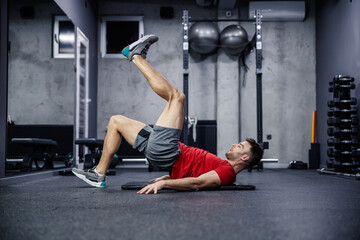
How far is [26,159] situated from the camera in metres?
3.97

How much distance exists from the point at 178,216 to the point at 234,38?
14.7 feet

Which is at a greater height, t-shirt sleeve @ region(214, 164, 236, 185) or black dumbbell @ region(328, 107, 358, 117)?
black dumbbell @ region(328, 107, 358, 117)

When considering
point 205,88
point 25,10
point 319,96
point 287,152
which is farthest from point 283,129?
point 25,10

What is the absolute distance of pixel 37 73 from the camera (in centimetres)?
433

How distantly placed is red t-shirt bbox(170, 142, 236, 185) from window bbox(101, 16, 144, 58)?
4.23 m

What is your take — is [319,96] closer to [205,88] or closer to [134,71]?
[205,88]

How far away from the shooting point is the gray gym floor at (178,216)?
125 cm

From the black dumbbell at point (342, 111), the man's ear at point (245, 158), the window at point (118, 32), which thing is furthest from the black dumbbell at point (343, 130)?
the window at point (118, 32)

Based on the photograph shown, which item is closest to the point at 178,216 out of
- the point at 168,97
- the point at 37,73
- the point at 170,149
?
the point at 170,149

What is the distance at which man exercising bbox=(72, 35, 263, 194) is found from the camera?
2.46m

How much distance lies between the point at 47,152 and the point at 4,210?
9.41 feet

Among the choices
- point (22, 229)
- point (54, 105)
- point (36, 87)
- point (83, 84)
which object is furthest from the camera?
point (83, 84)

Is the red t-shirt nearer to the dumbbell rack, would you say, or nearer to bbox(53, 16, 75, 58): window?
the dumbbell rack

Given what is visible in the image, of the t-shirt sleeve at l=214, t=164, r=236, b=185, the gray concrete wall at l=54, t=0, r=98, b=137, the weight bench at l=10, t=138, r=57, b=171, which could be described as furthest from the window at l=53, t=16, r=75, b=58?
the t-shirt sleeve at l=214, t=164, r=236, b=185
